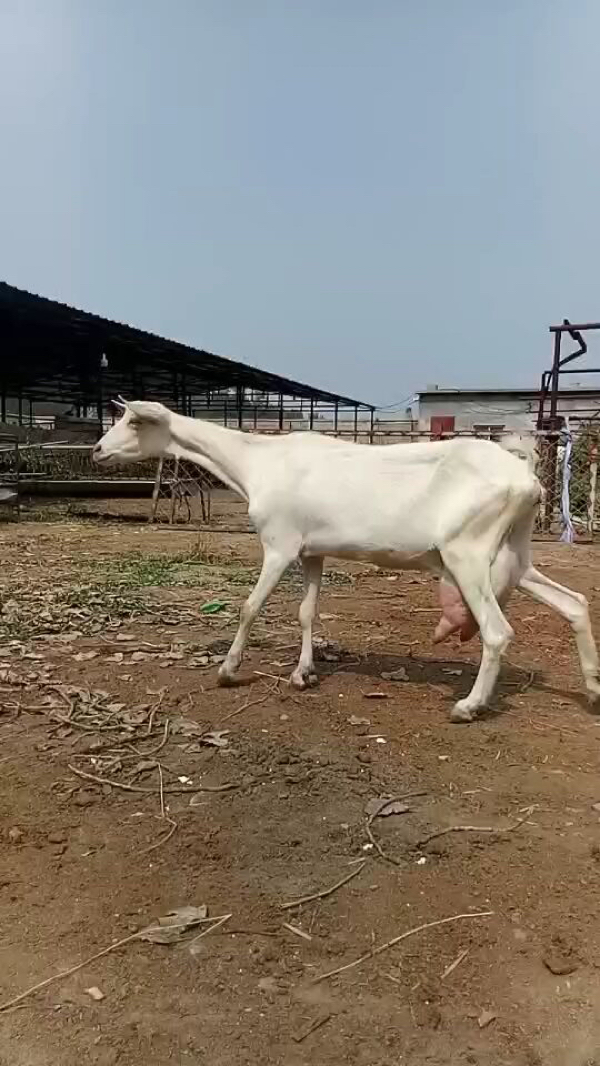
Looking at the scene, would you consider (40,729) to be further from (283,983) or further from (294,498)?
(283,983)

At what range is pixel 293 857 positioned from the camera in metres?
3.12

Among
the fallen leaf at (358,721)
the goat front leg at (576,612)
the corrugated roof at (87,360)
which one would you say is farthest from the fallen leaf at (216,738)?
the corrugated roof at (87,360)

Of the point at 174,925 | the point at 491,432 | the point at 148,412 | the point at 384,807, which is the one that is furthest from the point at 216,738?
the point at 491,432

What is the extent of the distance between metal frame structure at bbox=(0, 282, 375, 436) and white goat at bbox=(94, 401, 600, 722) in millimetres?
13409

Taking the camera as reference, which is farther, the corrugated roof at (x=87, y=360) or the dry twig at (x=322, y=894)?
the corrugated roof at (x=87, y=360)

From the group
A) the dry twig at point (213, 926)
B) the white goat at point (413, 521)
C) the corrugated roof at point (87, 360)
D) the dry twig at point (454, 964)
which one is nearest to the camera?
the dry twig at point (454, 964)

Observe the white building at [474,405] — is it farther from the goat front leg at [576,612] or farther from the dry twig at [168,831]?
the dry twig at [168,831]

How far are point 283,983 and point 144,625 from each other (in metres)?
4.49

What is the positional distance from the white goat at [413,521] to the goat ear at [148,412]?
0.59 m

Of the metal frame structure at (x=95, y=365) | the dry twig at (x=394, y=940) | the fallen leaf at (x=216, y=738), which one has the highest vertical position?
the metal frame structure at (x=95, y=365)

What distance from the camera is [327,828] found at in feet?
11.0

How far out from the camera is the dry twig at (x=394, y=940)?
2457 millimetres

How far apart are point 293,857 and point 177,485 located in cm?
1225

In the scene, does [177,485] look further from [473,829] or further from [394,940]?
[394,940]
